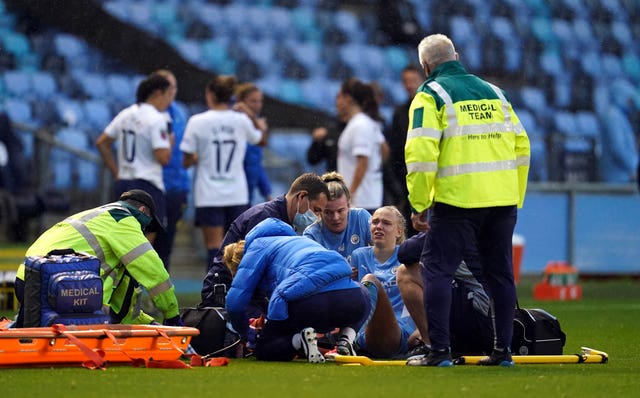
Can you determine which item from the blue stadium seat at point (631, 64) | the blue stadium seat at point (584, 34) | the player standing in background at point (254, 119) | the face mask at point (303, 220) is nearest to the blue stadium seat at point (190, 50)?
the blue stadium seat at point (584, 34)

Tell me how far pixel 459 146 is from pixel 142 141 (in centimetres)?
560

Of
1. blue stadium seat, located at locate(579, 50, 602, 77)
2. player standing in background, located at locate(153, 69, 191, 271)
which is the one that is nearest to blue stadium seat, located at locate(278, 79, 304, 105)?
blue stadium seat, located at locate(579, 50, 602, 77)

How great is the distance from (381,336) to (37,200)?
10193 millimetres

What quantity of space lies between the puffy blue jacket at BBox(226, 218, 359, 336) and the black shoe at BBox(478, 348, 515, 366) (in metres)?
0.91

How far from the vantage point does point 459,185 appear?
7.50 m

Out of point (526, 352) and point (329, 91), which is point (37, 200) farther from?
point (526, 352)

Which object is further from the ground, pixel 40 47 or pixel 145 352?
pixel 40 47

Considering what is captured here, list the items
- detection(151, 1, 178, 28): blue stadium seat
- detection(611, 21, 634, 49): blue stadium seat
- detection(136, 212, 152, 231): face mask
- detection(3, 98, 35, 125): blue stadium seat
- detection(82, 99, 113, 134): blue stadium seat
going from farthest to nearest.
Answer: detection(611, 21, 634, 49): blue stadium seat → detection(151, 1, 178, 28): blue stadium seat → detection(82, 99, 113, 134): blue stadium seat → detection(3, 98, 35, 125): blue stadium seat → detection(136, 212, 152, 231): face mask

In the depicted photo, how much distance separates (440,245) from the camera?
24.6 feet

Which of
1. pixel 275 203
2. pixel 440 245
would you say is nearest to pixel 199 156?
pixel 275 203

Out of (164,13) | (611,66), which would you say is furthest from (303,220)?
(611,66)

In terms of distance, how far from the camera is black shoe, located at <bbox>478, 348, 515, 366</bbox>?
7699 millimetres

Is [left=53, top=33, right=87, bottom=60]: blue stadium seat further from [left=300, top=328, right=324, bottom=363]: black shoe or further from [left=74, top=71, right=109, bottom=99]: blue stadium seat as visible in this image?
[left=300, top=328, right=324, bottom=363]: black shoe

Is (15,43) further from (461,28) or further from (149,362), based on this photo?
(149,362)
